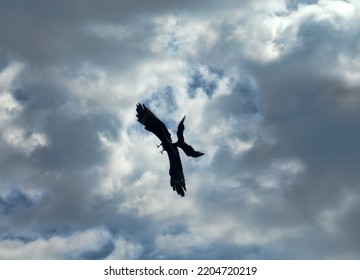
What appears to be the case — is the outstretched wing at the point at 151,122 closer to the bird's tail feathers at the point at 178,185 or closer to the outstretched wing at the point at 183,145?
the outstretched wing at the point at 183,145

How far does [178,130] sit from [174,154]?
1783 mm

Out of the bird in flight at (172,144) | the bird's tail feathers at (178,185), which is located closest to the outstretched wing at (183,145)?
the bird in flight at (172,144)

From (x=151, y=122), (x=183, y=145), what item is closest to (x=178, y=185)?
(x=183, y=145)

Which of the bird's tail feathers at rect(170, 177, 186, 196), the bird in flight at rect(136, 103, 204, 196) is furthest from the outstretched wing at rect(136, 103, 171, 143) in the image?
the bird's tail feathers at rect(170, 177, 186, 196)

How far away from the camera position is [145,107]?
A: 158 ft

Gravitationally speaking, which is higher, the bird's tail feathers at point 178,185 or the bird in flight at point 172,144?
the bird in flight at point 172,144

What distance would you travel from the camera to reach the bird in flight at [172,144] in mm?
47969

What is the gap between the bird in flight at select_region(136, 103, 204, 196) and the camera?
48.0 m

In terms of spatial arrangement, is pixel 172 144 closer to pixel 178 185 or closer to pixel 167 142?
pixel 167 142

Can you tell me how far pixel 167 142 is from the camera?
48.4 m

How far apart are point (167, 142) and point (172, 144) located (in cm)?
50

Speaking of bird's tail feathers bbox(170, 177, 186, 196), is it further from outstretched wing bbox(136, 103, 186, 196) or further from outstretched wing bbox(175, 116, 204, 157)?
outstretched wing bbox(175, 116, 204, 157)
